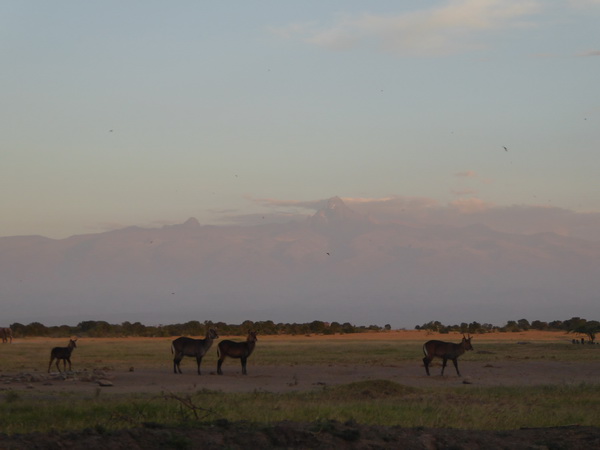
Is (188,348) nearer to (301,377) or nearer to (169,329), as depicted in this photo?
(301,377)

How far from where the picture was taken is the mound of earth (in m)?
11.1

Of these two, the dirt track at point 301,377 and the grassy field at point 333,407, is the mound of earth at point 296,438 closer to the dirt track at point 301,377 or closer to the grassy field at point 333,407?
the grassy field at point 333,407

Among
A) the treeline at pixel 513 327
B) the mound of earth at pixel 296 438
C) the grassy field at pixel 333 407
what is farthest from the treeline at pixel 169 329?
the mound of earth at pixel 296 438

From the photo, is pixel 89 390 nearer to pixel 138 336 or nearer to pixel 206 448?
pixel 206 448

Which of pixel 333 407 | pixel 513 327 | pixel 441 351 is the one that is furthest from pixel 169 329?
pixel 333 407

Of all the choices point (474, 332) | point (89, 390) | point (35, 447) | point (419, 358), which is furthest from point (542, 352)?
point (474, 332)

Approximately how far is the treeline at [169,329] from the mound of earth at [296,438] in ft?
221

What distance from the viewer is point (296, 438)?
1191cm

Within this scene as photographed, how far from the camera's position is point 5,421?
15648 millimetres

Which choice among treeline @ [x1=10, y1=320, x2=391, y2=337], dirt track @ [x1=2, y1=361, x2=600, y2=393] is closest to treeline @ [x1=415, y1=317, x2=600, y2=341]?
treeline @ [x1=10, y1=320, x2=391, y2=337]

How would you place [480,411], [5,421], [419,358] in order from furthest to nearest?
1. [419,358]
2. [480,411]
3. [5,421]

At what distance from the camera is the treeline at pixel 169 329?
84.5 meters

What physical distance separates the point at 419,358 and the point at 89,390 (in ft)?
71.2

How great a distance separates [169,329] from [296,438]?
7667 centimetres
